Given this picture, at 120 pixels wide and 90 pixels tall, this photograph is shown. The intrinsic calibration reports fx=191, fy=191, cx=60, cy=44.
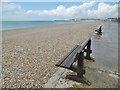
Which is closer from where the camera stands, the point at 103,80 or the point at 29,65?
the point at 103,80

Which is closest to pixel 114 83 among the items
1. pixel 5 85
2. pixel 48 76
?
pixel 48 76

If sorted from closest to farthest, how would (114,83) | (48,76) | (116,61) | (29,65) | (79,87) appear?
(79,87) < (114,83) < (48,76) < (29,65) < (116,61)

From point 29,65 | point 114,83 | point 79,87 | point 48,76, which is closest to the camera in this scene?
point 79,87

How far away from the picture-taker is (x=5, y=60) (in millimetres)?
8180

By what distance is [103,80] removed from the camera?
5410 mm

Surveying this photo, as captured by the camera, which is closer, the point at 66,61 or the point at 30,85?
the point at 30,85

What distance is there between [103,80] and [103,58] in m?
2.99

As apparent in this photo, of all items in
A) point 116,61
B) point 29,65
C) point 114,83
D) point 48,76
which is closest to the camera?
point 114,83

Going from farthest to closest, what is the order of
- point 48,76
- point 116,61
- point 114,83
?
point 116,61, point 48,76, point 114,83

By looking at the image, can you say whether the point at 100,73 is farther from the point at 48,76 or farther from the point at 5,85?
the point at 5,85

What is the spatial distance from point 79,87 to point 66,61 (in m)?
0.94

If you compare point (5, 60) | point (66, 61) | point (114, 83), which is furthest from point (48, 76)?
point (5, 60)

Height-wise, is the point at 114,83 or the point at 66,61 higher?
the point at 66,61

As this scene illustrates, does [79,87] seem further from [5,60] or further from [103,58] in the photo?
[5,60]
